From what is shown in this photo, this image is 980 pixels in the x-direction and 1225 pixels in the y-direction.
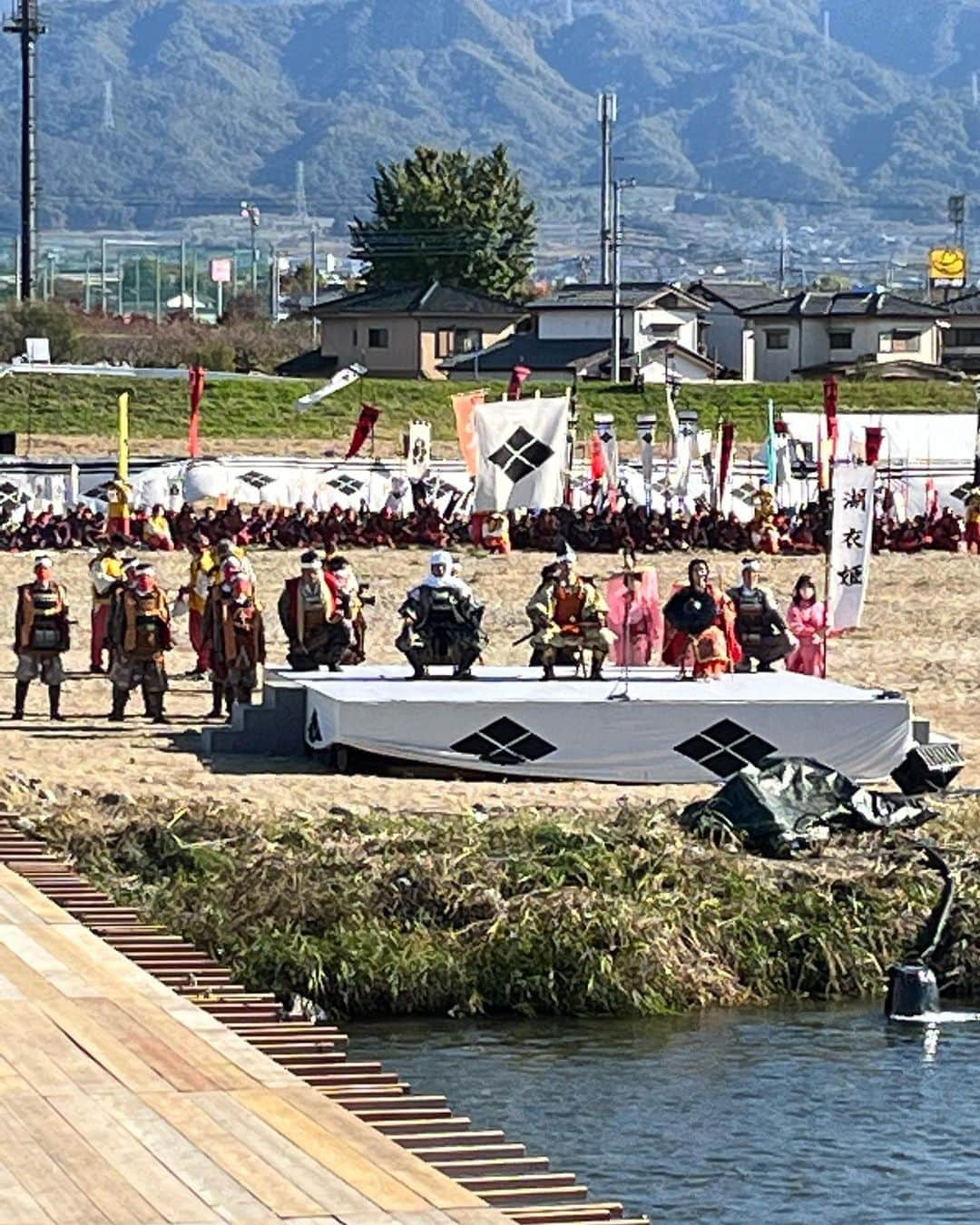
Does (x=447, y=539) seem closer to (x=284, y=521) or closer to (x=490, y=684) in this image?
(x=284, y=521)

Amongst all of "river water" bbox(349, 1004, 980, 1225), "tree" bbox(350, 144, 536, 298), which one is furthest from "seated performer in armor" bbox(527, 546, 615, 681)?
"tree" bbox(350, 144, 536, 298)

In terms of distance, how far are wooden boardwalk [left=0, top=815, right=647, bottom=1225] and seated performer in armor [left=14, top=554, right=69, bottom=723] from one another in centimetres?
943

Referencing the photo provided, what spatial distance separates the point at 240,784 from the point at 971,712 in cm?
768

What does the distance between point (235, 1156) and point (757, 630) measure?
14288mm

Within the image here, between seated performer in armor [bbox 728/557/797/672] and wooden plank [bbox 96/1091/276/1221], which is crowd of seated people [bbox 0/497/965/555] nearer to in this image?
seated performer in armor [bbox 728/557/797/672]

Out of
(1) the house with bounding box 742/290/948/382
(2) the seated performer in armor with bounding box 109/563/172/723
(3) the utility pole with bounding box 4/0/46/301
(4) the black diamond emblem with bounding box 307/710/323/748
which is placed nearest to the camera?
(4) the black diamond emblem with bounding box 307/710/323/748

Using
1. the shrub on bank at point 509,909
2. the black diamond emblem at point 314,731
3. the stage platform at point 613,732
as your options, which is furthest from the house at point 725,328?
the shrub on bank at point 509,909

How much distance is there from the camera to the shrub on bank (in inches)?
633

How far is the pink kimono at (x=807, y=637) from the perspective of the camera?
24875 millimetres

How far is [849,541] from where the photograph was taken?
23.5m

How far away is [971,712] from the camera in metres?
24.6

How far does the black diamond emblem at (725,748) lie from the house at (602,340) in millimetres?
46392

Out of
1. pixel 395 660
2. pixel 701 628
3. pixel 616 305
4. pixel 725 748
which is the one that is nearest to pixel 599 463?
pixel 395 660

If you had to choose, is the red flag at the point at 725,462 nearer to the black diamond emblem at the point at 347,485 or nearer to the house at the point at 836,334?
the black diamond emblem at the point at 347,485
